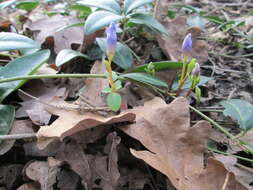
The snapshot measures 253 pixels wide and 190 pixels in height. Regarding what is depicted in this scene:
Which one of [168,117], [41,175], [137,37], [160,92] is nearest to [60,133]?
[41,175]

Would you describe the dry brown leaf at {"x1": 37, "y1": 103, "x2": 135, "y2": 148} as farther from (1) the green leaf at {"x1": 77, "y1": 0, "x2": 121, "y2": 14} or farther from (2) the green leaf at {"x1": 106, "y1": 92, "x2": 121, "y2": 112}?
(1) the green leaf at {"x1": 77, "y1": 0, "x2": 121, "y2": 14}

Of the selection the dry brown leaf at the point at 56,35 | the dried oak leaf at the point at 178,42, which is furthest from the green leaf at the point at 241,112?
the dry brown leaf at the point at 56,35

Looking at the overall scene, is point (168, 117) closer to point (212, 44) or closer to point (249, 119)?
point (249, 119)

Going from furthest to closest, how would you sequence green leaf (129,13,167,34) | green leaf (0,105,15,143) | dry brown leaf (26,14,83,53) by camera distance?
dry brown leaf (26,14,83,53), green leaf (129,13,167,34), green leaf (0,105,15,143)

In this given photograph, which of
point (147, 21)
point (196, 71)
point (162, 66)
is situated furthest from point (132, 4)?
point (196, 71)

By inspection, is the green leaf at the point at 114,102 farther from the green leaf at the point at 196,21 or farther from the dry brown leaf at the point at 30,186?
the green leaf at the point at 196,21

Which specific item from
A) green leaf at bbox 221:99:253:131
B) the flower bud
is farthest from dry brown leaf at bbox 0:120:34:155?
green leaf at bbox 221:99:253:131

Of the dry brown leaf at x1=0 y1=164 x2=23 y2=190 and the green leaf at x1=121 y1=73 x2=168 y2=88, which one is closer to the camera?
the dry brown leaf at x1=0 y1=164 x2=23 y2=190
